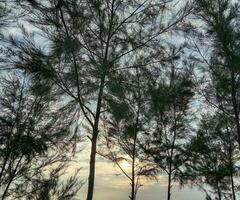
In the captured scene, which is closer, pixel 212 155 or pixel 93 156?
pixel 93 156

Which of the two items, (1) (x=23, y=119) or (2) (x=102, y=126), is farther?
(2) (x=102, y=126)

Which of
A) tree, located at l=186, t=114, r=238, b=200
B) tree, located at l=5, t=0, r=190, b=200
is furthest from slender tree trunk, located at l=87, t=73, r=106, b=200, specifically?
tree, located at l=186, t=114, r=238, b=200

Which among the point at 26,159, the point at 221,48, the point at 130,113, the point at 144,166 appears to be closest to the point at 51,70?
the point at 130,113

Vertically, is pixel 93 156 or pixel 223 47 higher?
pixel 223 47

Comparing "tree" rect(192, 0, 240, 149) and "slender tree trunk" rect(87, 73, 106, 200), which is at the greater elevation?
"tree" rect(192, 0, 240, 149)

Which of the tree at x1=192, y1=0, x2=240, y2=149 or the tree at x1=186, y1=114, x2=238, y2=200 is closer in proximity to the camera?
the tree at x1=192, y1=0, x2=240, y2=149

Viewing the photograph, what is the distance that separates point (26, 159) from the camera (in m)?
13.0

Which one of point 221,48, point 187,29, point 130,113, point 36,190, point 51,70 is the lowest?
point 36,190

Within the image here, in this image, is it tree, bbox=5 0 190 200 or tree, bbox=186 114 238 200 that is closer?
tree, bbox=5 0 190 200

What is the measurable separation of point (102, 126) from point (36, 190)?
307 cm

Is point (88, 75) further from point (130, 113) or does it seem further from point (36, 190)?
point (36, 190)

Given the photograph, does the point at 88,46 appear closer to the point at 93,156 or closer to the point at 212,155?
the point at 93,156

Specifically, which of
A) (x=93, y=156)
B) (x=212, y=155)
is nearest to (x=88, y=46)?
(x=93, y=156)

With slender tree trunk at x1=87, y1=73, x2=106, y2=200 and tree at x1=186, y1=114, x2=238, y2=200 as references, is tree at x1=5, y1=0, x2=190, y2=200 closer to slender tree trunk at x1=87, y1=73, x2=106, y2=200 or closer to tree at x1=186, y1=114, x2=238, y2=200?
slender tree trunk at x1=87, y1=73, x2=106, y2=200
